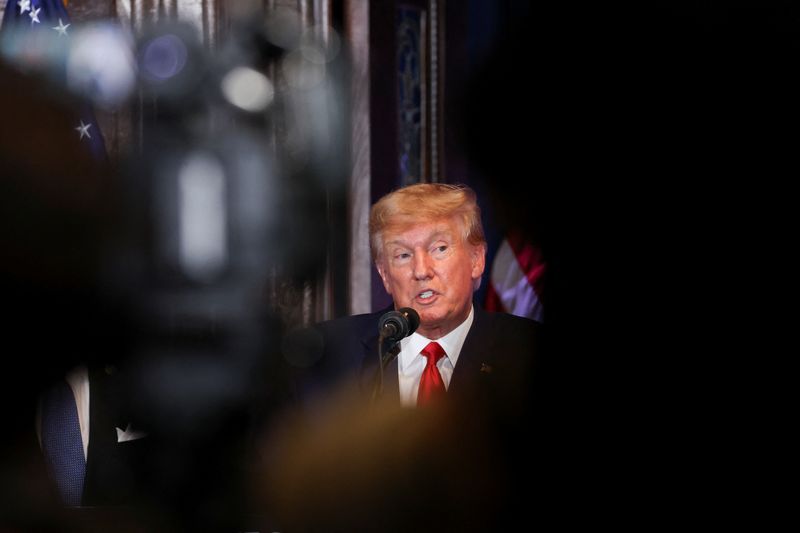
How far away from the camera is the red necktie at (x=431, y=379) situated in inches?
78.8

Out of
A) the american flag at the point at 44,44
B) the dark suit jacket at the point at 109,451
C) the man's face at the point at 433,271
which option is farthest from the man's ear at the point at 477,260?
the american flag at the point at 44,44

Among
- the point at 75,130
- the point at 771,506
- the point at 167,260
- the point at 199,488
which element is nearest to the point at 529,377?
the point at 771,506

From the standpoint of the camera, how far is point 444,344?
6.75 feet

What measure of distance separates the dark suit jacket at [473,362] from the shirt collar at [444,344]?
0.6 inches

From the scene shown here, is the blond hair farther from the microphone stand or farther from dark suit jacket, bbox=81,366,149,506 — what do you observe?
dark suit jacket, bbox=81,366,149,506

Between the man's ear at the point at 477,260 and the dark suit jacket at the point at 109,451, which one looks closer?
the man's ear at the point at 477,260

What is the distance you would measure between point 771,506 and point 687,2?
5.17ft

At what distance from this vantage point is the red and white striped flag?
10.0 feet

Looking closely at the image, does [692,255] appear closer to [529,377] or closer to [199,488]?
[529,377]

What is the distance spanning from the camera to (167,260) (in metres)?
2.93

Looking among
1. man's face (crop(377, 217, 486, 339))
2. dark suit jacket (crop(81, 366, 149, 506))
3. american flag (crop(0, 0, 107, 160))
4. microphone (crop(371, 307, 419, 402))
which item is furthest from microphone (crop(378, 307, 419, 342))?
american flag (crop(0, 0, 107, 160))

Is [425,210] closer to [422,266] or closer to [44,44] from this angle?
[422,266]

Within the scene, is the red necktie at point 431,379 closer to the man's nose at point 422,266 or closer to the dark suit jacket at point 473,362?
the dark suit jacket at point 473,362

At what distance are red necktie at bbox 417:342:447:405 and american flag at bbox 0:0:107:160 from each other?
4.79ft
